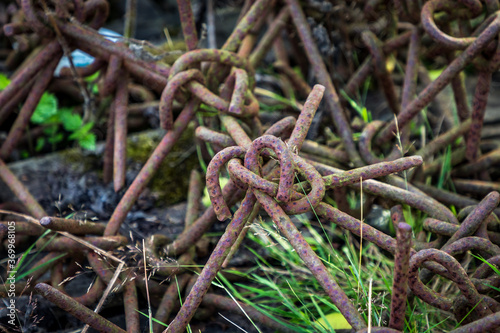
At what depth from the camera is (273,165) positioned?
1.41 metres

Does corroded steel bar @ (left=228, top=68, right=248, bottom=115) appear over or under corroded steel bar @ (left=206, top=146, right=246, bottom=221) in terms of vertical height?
over

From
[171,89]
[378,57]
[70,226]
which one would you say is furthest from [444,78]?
[70,226]

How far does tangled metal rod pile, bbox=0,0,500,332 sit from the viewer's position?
1.17 metres

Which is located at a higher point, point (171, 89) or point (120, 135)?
point (171, 89)

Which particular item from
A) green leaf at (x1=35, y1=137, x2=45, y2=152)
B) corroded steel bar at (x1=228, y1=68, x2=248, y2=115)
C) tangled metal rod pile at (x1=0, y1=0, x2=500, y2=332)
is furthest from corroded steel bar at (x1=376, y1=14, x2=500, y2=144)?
green leaf at (x1=35, y1=137, x2=45, y2=152)

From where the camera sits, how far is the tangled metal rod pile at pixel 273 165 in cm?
117

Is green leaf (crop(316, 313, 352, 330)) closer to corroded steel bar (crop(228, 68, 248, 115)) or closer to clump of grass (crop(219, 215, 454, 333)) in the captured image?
clump of grass (crop(219, 215, 454, 333))

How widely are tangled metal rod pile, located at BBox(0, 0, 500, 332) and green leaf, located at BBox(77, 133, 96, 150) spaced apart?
0.18 metres

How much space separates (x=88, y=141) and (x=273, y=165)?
4.21 ft

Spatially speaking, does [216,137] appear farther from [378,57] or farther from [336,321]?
[378,57]

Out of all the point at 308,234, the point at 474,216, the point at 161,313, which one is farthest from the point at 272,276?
the point at 474,216

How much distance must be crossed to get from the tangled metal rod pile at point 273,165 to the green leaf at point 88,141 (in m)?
0.18

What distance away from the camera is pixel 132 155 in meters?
2.31

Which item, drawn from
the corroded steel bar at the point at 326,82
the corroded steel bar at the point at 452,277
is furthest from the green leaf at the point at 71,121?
the corroded steel bar at the point at 452,277
